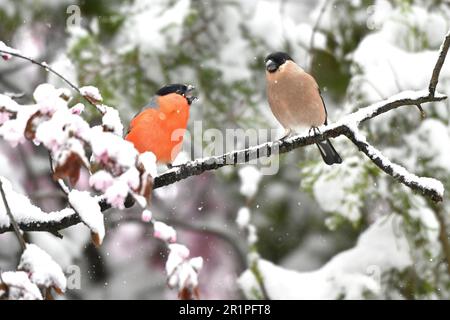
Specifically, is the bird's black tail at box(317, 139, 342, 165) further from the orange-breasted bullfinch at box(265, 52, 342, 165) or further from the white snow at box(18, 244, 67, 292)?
the white snow at box(18, 244, 67, 292)

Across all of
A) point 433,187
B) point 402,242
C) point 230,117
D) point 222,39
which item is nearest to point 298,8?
point 222,39

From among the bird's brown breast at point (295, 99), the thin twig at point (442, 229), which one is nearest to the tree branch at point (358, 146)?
the bird's brown breast at point (295, 99)

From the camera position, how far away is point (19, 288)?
146cm

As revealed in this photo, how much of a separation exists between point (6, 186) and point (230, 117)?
270cm

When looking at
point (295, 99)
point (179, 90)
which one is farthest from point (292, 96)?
point (179, 90)

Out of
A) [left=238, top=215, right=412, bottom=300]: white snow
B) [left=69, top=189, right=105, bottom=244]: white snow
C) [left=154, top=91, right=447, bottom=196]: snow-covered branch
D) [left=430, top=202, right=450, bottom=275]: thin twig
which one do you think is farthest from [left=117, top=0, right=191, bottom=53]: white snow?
[left=69, top=189, right=105, bottom=244]: white snow

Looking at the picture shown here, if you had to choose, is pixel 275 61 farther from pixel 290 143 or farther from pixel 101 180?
pixel 101 180

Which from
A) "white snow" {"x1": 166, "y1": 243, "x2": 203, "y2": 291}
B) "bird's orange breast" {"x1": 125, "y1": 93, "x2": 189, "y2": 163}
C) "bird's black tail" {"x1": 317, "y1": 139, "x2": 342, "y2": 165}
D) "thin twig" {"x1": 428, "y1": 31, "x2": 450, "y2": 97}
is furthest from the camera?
"bird's black tail" {"x1": 317, "y1": 139, "x2": 342, "y2": 165}

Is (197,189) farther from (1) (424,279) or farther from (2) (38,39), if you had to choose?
(1) (424,279)

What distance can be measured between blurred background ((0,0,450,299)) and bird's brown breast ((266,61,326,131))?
2.06ft

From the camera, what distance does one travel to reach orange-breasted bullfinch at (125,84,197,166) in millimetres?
2918

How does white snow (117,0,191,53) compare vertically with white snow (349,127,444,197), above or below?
above

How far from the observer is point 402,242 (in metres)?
4.34

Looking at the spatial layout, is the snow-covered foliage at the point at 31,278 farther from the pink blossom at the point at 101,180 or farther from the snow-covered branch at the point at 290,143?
the snow-covered branch at the point at 290,143
